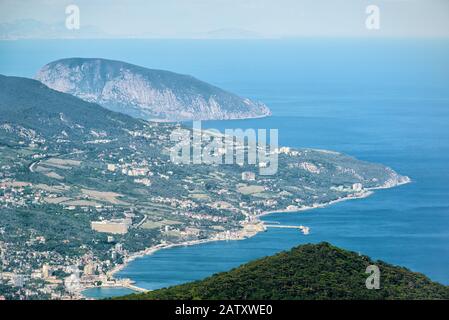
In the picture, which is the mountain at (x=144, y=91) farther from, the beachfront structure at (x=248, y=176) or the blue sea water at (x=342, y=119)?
the beachfront structure at (x=248, y=176)

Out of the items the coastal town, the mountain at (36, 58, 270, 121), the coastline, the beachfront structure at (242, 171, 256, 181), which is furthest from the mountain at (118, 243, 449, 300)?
the mountain at (36, 58, 270, 121)

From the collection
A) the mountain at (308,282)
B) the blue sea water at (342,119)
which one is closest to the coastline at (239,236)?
the blue sea water at (342,119)

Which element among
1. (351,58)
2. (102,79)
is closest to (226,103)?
(102,79)

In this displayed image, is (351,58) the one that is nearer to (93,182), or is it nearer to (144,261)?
(93,182)

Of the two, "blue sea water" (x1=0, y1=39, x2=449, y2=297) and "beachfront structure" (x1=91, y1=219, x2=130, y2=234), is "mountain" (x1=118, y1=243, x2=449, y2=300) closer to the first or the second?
"blue sea water" (x1=0, y1=39, x2=449, y2=297)

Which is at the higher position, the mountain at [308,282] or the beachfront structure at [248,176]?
the mountain at [308,282]

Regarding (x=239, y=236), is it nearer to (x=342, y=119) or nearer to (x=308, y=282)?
(x=308, y=282)
